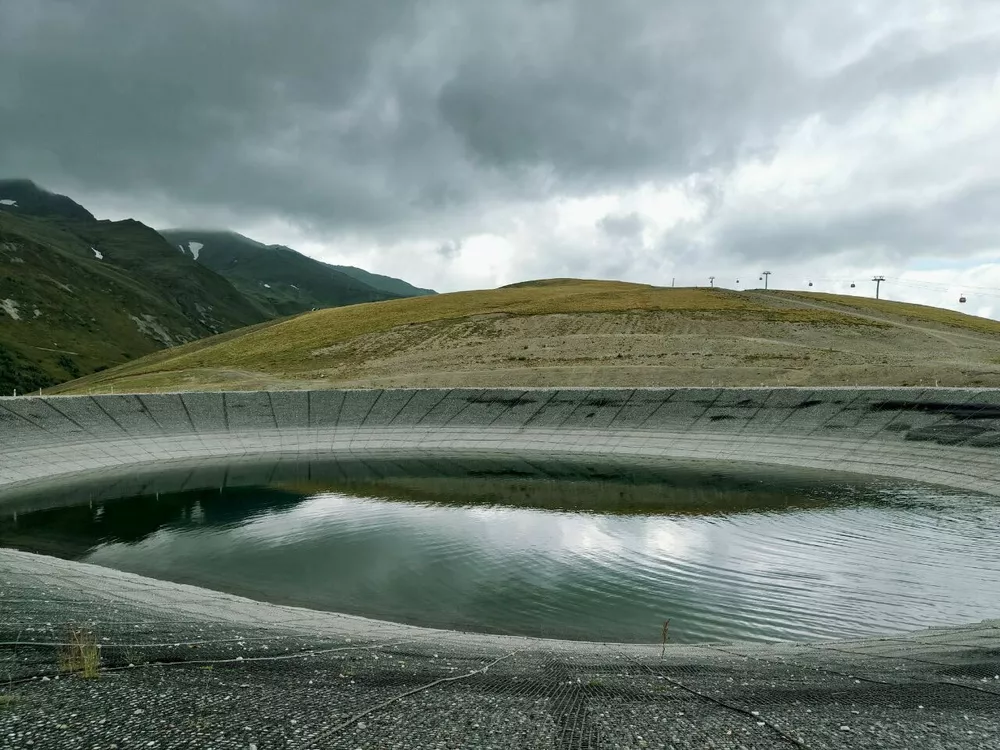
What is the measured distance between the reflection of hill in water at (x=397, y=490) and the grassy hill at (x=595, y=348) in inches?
812

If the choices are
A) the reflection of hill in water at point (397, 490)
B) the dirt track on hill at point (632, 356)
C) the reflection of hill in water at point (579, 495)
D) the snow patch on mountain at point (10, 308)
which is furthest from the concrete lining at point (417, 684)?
the snow patch on mountain at point (10, 308)

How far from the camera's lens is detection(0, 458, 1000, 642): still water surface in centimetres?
1682

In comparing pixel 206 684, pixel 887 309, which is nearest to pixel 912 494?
pixel 206 684

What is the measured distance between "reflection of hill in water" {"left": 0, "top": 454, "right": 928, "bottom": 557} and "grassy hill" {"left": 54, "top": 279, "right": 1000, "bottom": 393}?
20.6m

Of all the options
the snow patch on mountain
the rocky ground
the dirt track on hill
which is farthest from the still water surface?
the snow patch on mountain

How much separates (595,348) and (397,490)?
4469 centimetres

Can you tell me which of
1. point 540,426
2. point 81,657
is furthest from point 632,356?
point 81,657

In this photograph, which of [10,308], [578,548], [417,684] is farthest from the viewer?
[10,308]

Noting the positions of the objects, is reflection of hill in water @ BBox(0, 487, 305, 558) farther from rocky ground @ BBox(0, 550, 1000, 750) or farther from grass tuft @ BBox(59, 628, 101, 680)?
grass tuft @ BBox(59, 628, 101, 680)

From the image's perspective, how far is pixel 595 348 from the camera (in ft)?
252

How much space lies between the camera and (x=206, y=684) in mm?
8484

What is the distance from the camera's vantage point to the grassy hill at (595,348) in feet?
209

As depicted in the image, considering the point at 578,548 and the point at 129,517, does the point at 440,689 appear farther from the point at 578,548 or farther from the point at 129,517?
the point at 129,517

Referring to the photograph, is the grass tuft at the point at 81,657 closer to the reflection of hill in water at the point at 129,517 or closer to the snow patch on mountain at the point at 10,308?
the reflection of hill in water at the point at 129,517
